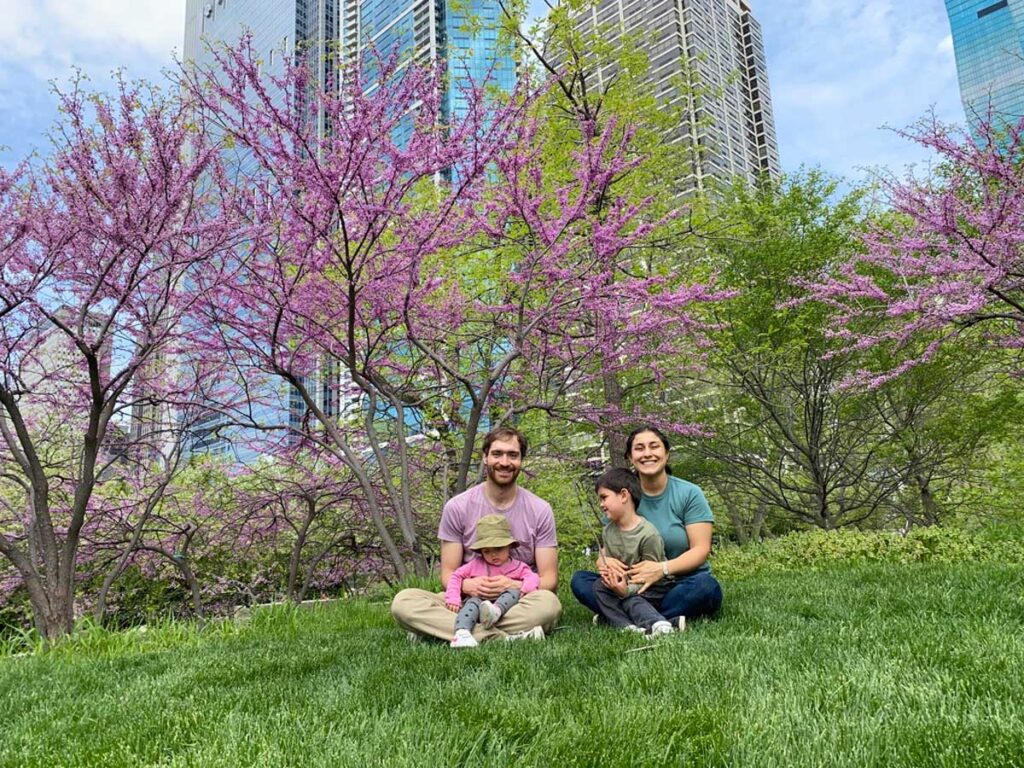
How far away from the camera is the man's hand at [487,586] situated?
347cm

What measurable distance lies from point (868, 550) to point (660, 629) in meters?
3.91

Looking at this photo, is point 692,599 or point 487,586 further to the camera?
point 487,586

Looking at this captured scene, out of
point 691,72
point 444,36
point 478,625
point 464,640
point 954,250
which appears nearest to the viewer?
point 464,640

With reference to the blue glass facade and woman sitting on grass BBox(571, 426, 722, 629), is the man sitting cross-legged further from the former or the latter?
the blue glass facade

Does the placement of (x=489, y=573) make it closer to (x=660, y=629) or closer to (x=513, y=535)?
(x=513, y=535)

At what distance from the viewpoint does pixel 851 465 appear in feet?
34.4

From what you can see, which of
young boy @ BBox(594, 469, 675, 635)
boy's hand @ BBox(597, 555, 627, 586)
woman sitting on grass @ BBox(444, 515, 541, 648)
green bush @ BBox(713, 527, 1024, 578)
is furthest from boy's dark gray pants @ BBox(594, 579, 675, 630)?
green bush @ BBox(713, 527, 1024, 578)

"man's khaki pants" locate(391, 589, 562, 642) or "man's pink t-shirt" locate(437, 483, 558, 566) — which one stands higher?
"man's pink t-shirt" locate(437, 483, 558, 566)

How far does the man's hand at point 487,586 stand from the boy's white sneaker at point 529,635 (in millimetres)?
272

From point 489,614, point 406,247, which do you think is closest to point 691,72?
point 406,247

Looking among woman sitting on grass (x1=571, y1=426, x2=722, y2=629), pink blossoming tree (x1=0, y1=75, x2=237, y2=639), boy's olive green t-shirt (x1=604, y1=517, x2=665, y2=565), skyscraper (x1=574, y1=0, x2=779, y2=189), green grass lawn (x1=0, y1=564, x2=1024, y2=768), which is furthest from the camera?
skyscraper (x1=574, y1=0, x2=779, y2=189)

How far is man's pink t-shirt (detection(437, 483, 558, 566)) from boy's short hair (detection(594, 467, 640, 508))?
0.39 metres

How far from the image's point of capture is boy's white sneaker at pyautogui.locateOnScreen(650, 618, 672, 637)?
10.1 ft

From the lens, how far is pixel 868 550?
601 cm
